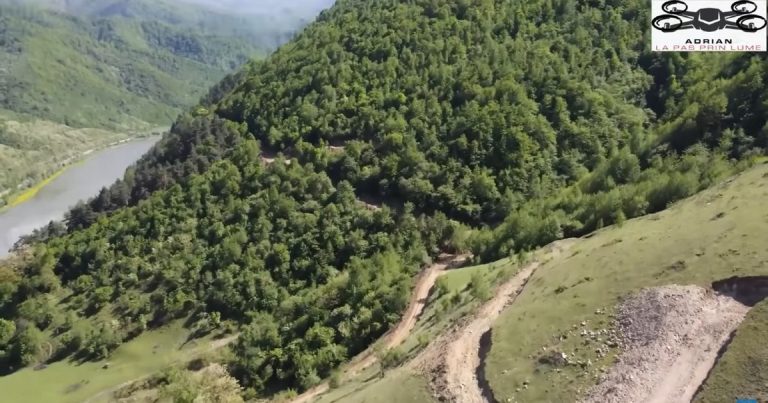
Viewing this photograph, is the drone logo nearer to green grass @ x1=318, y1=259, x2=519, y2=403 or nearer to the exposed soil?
green grass @ x1=318, y1=259, x2=519, y2=403

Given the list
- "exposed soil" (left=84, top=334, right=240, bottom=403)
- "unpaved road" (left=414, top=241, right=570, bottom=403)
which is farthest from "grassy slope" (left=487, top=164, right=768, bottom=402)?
"exposed soil" (left=84, top=334, right=240, bottom=403)

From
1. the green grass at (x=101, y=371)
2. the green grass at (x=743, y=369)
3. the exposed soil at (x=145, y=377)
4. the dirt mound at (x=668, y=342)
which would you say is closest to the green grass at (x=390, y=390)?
the dirt mound at (x=668, y=342)

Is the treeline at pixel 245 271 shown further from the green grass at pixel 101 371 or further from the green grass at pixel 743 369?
the green grass at pixel 743 369

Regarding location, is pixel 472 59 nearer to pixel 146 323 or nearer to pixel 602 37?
pixel 602 37

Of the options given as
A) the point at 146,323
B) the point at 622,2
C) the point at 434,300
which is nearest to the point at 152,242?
the point at 146,323

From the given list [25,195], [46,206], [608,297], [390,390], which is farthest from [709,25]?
[25,195]
